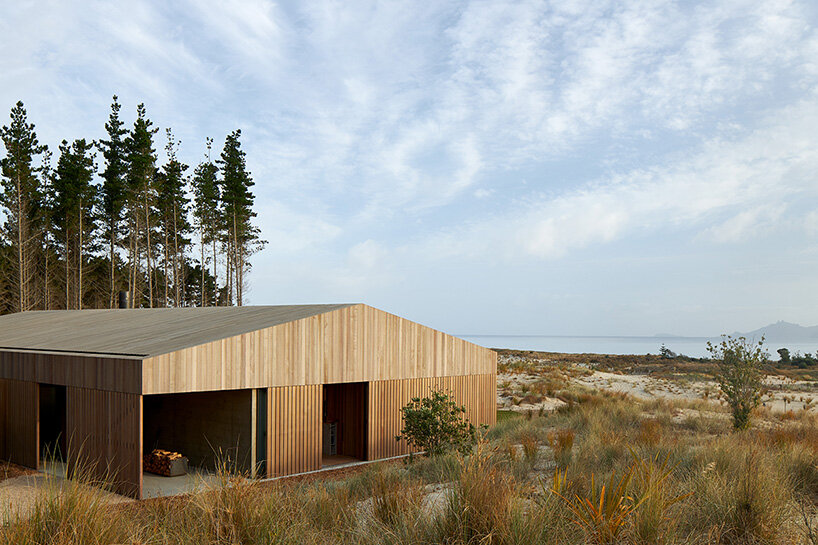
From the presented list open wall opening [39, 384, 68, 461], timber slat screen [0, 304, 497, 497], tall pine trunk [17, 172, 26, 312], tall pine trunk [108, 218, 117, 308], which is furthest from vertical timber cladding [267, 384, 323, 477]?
tall pine trunk [108, 218, 117, 308]

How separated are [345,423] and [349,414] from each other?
266mm

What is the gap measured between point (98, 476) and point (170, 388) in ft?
6.74

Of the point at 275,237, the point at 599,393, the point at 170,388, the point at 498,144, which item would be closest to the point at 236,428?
the point at 170,388

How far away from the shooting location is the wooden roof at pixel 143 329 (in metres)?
11.3

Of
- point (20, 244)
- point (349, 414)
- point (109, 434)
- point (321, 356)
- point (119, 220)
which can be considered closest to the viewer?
point (109, 434)

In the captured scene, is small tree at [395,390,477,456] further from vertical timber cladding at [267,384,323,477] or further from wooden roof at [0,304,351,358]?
wooden roof at [0,304,351,358]

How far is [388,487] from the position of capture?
20.1 ft

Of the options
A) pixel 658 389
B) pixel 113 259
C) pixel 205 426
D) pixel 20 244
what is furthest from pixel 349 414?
pixel 113 259

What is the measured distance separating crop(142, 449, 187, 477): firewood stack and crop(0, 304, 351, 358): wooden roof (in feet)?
7.78

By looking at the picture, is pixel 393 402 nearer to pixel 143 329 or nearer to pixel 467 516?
pixel 143 329

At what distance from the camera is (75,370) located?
10906 mm

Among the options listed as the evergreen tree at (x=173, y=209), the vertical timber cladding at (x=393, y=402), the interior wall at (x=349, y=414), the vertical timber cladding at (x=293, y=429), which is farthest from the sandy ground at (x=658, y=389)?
the evergreen tree at (x=173, y=209)

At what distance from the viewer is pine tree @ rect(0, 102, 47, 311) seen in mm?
34188

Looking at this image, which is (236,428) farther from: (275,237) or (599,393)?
(275,237)
